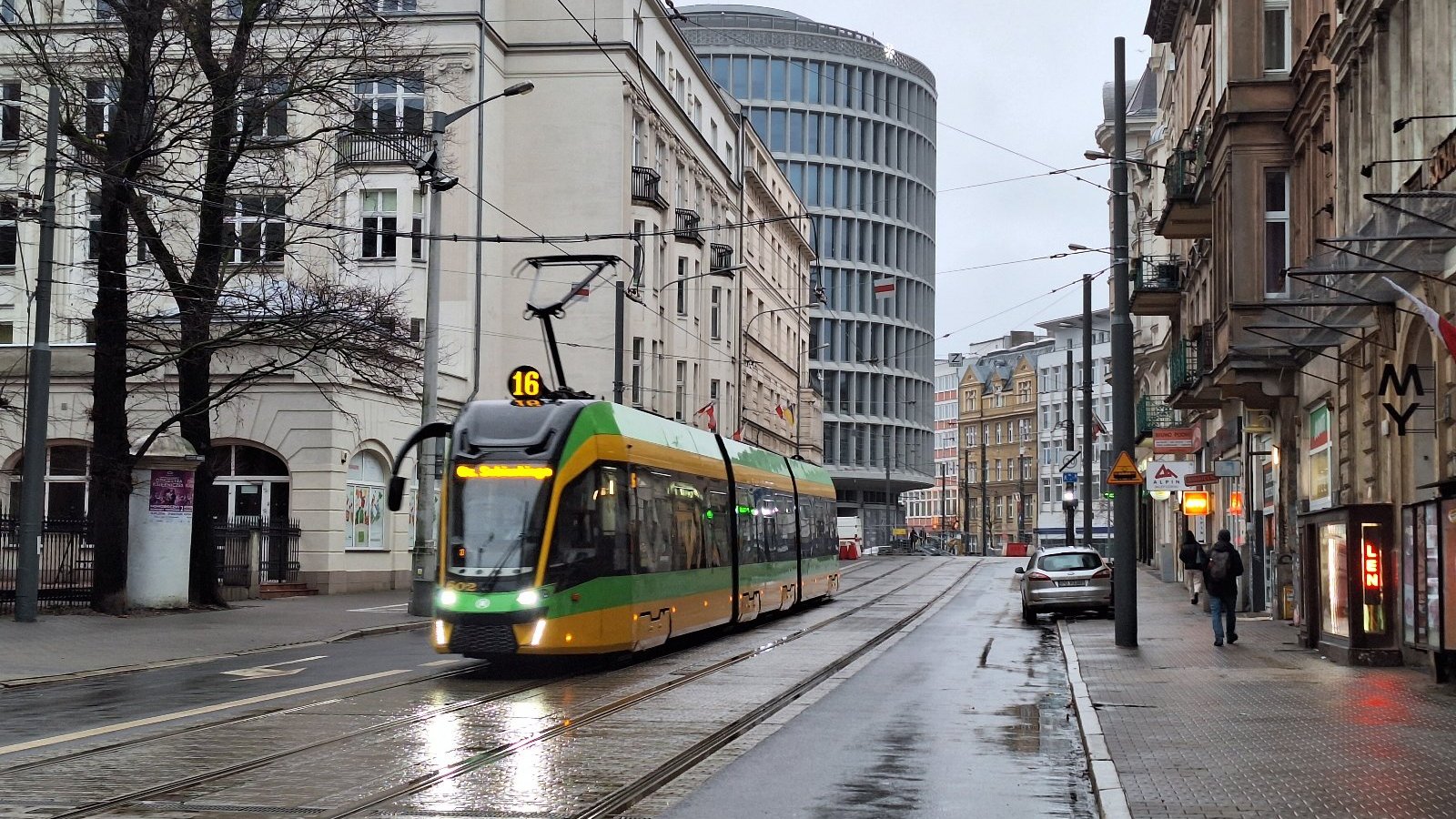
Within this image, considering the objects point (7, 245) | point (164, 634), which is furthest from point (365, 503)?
point (164, 634)

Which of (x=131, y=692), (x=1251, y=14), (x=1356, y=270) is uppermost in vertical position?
(x=1251, y=14)

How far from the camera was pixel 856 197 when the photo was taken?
4550 inches

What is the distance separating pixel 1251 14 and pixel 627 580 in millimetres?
16417

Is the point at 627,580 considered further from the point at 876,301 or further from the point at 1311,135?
the point at 876,301

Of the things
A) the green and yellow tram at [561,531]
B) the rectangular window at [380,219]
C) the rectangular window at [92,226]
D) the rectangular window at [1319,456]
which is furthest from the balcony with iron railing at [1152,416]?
the green and yellow tram at [561,531]

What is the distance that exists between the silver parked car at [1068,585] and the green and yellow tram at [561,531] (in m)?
10.4

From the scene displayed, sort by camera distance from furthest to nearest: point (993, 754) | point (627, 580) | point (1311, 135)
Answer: point (1311, 135) → point (627, 580) → point (993, 754)

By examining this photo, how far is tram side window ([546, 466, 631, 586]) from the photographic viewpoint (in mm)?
19391

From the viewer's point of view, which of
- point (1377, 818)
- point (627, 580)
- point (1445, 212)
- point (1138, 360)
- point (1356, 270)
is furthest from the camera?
point (1138, 360)

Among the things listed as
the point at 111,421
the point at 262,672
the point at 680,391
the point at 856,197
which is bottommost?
the point at 262,672

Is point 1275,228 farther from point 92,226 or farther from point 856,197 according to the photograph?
point 856,197

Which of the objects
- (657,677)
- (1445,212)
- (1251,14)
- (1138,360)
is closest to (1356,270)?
(1445,212)

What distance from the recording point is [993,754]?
13008 millimetres

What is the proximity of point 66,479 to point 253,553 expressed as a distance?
24.2 feet
